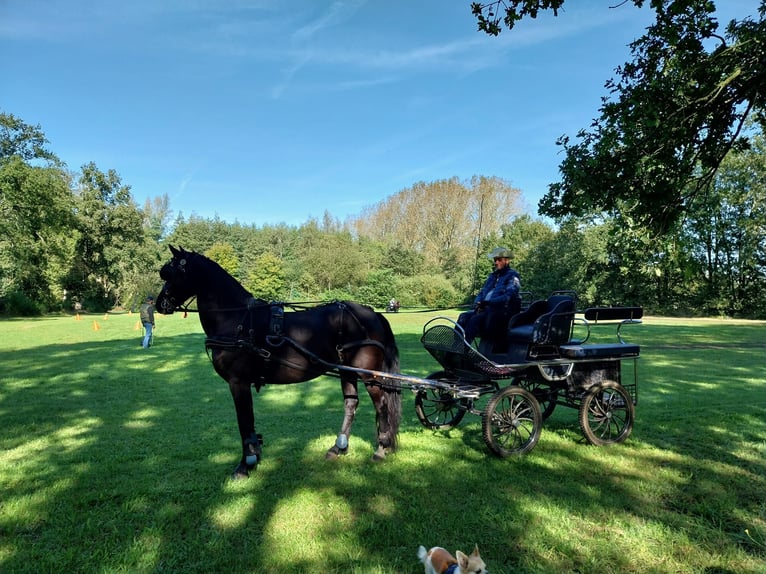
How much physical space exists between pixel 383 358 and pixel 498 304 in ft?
5.48

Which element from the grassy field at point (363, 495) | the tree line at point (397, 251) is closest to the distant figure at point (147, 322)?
the grassy field at point (363, 495)

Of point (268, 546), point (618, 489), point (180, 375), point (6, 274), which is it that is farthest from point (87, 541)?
point (6, 274)

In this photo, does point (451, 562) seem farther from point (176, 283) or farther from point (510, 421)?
point (176, 283)

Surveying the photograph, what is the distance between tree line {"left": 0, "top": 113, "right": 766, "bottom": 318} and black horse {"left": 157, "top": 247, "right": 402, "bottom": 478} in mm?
28139

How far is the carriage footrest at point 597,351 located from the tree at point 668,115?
1.63 meters

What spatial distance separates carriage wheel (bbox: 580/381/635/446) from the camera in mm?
5516

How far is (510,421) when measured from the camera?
5207 millimetres

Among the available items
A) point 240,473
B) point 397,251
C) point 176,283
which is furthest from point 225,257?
point 240,473

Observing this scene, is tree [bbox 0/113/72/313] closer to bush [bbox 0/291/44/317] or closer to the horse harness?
bush [bbox 0/291/44/317]

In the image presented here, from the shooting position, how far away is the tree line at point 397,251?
35.7 metres

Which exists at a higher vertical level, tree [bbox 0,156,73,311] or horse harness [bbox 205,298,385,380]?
tree [bbox 0,156,73,311]

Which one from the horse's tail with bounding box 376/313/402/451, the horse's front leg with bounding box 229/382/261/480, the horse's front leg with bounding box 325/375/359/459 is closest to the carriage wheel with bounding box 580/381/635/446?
the horse's tail with bounding box 376/313/402/451

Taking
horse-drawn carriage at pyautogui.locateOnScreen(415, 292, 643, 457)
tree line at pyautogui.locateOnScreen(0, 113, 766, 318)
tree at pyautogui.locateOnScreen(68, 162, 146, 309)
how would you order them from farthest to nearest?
tree at pyautogui.locateOnScreen(68, 162, 146, 309), tree line at pyautogui.locateOnScreen(0, 113, 766, 318), horse-drawn carriage at pyautogui.locateOnScreen(415, 292, 643, 457)

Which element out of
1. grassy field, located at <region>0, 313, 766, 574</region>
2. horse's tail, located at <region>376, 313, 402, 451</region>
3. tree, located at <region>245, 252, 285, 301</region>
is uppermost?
tree, located at <region>245, 252, 285, 301</region>
